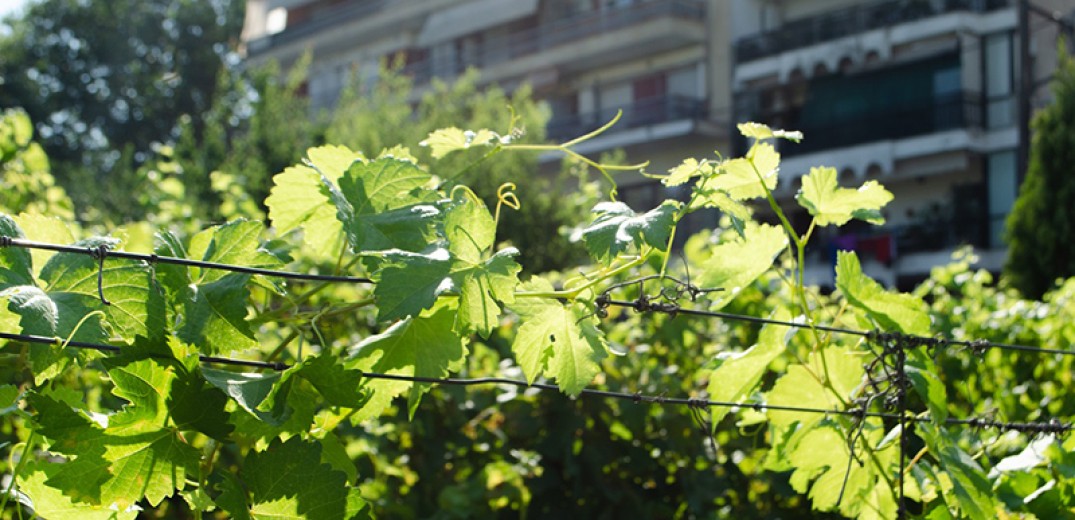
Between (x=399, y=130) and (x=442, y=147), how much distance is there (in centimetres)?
1358

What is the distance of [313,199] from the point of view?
163 cm

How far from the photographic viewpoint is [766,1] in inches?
854

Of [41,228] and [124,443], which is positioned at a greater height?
[41,228]

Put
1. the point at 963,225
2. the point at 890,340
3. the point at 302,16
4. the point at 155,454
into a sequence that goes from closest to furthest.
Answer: the point at 155,454
the point at 890,340
the point at 963,225
the point at 302,16

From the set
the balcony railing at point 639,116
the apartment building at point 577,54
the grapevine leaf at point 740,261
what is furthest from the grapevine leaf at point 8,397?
the apartment building at point 577,54

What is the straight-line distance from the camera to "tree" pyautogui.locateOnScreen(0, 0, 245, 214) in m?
33.8

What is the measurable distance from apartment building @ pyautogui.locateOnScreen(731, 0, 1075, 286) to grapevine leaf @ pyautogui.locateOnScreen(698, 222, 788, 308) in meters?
17.0

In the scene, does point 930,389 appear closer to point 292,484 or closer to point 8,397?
point 292,484

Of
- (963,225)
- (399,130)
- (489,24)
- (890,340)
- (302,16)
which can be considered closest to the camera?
(890,340)

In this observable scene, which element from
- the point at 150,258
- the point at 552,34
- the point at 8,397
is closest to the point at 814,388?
the point at 150,258

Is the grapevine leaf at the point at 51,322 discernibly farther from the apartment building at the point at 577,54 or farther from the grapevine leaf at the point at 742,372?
the apartment building at the point at 577,54

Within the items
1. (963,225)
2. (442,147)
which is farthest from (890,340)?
(963,225)

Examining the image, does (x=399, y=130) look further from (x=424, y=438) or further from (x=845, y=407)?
(x=845, y=407)

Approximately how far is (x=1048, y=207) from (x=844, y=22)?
7949 mm
